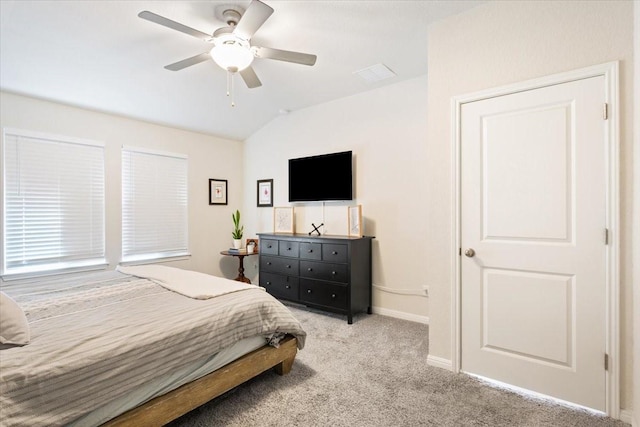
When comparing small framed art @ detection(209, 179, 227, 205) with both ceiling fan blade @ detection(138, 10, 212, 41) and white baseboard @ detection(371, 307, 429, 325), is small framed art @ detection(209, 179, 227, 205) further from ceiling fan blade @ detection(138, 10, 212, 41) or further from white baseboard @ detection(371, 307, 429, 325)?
ceiling fan blade @ detection(138, 10, 212, 41)

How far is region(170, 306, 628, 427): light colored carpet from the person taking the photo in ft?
5.81

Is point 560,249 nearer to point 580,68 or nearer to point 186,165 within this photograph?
point 580,68

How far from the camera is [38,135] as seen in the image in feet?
10.5

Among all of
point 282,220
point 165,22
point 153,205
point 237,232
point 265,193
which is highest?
point 165,22

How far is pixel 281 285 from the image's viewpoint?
390 cm

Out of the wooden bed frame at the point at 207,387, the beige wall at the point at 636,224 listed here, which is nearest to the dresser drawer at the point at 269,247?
the wooden bed frame at the point at 207,387

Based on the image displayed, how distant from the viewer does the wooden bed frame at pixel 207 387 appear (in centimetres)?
147

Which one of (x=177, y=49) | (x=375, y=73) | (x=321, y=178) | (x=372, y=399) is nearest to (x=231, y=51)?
(x=177, y=49)

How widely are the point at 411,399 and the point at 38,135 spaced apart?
4.16 m

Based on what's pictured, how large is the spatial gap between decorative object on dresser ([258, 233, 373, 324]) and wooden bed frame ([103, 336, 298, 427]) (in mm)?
1187

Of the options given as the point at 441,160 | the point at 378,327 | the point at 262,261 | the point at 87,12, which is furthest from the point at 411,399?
the point at 87,12

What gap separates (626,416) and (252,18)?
3105mm

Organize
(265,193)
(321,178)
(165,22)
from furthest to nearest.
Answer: (265,193)
(321,178)
(165,22)

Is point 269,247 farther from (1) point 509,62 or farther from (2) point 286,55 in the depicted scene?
(1) point 509,62
